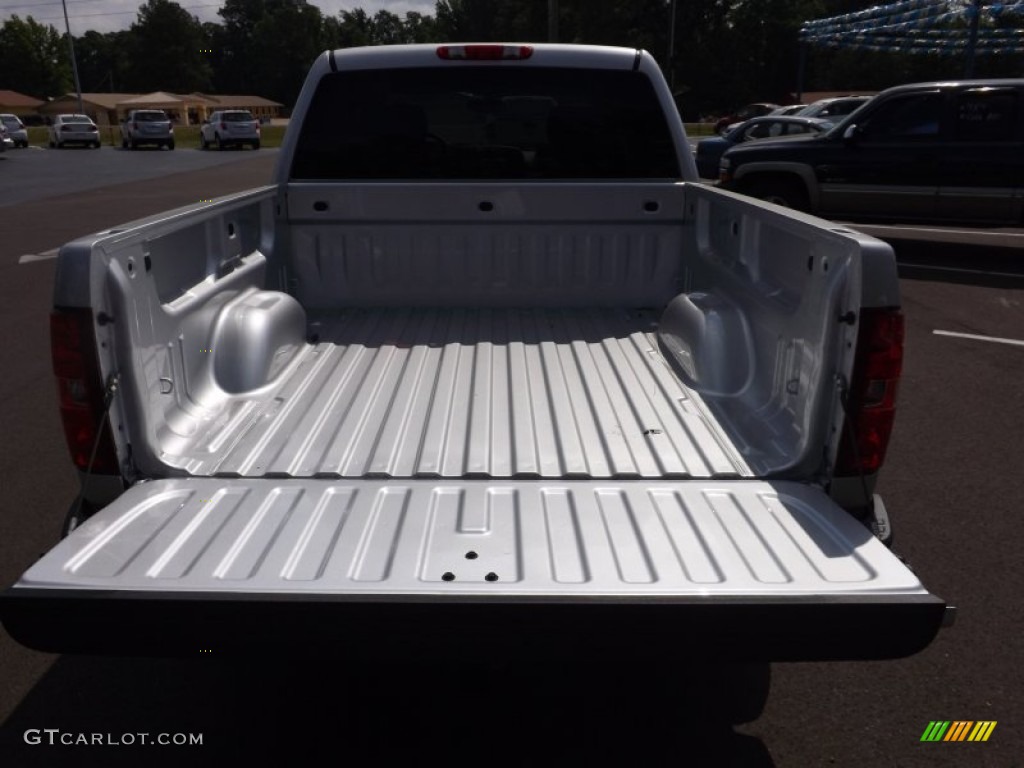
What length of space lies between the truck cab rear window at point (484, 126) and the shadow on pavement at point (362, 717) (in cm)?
241

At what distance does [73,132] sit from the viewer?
45406 mm

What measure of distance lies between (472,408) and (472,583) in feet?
4.30

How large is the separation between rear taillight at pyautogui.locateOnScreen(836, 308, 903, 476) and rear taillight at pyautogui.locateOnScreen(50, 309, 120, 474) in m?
2.08

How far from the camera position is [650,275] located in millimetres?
4551

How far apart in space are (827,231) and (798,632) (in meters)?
1.18

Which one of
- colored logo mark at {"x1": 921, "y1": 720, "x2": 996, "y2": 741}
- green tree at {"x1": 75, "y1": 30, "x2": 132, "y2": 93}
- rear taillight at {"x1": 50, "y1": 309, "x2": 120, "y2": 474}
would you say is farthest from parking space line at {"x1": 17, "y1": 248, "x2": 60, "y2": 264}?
green tree at {"x1": 75, "y1": 30, "x2": 132, "y2": 93}

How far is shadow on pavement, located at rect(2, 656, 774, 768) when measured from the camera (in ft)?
9.09

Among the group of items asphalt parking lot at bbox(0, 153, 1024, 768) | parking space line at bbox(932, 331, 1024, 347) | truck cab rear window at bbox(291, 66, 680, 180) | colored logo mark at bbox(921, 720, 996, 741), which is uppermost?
truck cab rear window at bbox(291, 66, 680, 180)

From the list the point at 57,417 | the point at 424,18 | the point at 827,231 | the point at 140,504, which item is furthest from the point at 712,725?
the point at 424,18

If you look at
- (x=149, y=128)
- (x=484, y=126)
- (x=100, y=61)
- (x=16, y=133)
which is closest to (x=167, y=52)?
(x=100, y=61)

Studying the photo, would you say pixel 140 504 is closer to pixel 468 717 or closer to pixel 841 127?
pixel 468 717

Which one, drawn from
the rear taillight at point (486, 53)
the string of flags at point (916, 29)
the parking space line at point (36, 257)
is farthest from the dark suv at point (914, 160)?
the string of flags at point (916, 29)

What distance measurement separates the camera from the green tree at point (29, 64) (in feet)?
345

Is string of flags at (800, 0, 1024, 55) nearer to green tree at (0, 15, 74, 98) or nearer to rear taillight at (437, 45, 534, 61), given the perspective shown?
rear taillight at (437, 45, 534, 61)
